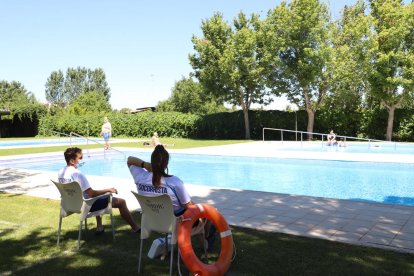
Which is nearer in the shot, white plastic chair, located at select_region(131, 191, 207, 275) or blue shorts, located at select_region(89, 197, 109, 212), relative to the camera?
white plastic chair, located at select_region(131, 191, 207, 275)

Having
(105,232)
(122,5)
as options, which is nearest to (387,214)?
(105,232)

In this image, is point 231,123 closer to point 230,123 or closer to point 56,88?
point 230,123

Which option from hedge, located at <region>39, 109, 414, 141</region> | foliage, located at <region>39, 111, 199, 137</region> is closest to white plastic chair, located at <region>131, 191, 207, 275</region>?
hedge, located at <region>39, 109, 414, 141</region>

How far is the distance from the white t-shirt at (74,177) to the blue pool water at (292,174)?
7.22 metres

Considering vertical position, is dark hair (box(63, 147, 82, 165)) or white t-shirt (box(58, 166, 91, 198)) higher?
dark hair (box(63, 147, 82, 165))

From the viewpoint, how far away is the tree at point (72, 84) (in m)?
79.3

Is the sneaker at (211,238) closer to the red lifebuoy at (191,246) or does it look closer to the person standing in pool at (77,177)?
the red lifebuoy at (191,246)

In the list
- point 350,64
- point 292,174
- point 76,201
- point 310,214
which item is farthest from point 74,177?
point 350,64

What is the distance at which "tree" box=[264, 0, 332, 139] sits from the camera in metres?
24.4

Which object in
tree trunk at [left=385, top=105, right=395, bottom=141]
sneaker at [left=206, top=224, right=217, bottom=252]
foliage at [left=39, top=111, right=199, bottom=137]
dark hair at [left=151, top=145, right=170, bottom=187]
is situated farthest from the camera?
foliage at [left=39, top=111, right=199, bottom=137]

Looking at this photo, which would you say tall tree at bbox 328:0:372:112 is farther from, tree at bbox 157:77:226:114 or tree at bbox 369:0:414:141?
tree at bbox 157:77:226:114

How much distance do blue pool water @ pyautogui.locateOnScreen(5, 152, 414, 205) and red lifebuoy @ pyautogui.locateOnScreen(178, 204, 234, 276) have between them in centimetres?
701

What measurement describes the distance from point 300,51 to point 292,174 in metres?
14.1

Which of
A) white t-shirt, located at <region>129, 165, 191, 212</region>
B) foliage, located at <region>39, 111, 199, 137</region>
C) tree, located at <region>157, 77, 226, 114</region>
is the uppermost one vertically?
tree, located at <region>157, 77, 226, 114</region>
